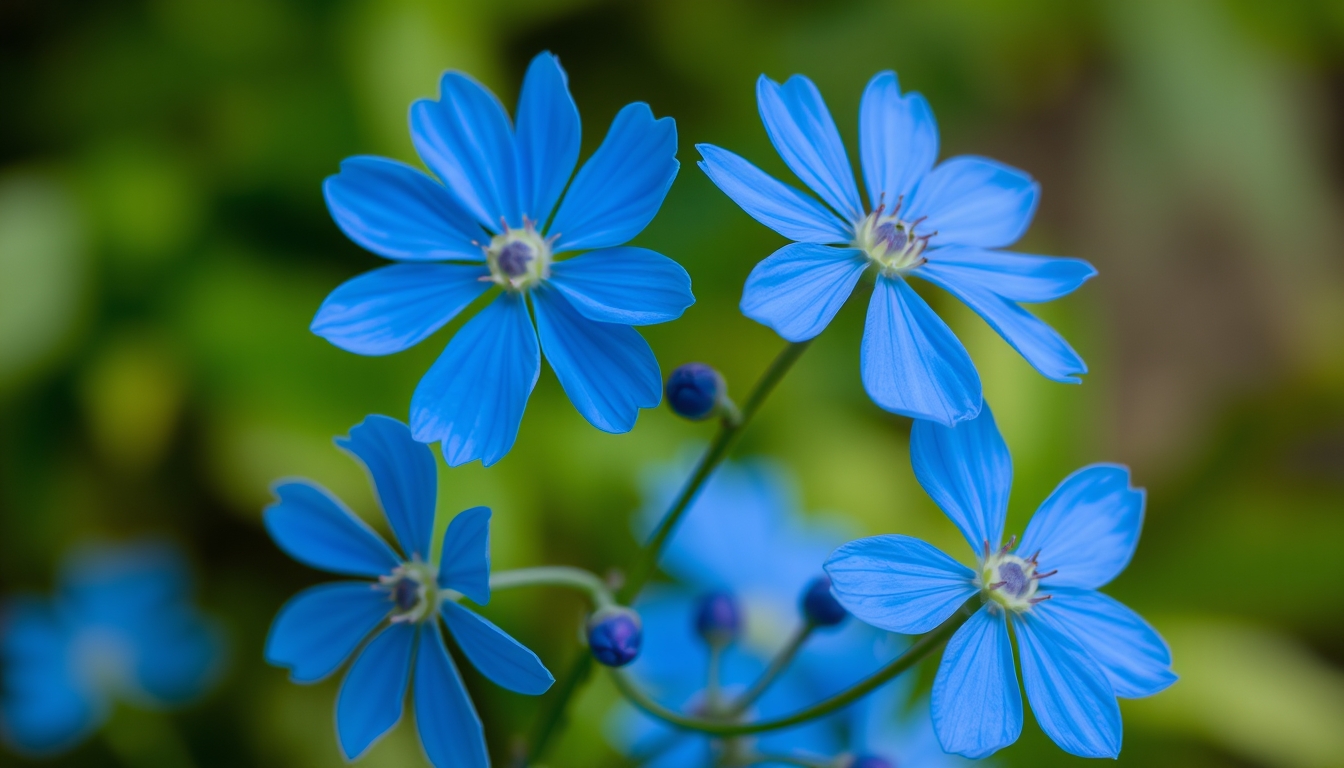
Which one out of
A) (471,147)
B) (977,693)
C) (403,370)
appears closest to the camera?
(977,693)

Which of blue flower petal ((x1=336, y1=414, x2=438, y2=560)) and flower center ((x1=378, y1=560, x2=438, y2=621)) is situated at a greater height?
blue flower petal ((x1=336, y1=414, x2=438, y2=560))

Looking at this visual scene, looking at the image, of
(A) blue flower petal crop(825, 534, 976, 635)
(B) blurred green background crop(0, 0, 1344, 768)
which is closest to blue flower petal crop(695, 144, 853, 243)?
(A) blue flower petal crop(825, 534, 976, 635)

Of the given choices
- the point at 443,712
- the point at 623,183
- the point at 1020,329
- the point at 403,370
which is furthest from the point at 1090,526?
the point at 403,370

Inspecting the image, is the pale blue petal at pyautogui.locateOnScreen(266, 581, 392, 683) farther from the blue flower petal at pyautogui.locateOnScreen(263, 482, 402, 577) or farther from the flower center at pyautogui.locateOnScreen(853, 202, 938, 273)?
the flower center at pyautogui.locateOnScreen(853, 202, 938, 273)

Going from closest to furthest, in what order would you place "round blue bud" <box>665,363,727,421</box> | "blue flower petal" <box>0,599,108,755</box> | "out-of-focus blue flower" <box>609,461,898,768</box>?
"round blue bud" <box>665,363,727,421</box>, "out-of-focus blue flower" <box>609,461,898,768</box>, "blue flower petal" <box>0,599,108,755</box>

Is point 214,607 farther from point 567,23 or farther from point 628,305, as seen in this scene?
point 628,305

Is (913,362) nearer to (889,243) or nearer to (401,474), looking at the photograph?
(889,243)

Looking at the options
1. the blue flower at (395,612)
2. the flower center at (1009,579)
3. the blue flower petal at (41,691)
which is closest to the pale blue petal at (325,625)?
the blue flower at (395,612)

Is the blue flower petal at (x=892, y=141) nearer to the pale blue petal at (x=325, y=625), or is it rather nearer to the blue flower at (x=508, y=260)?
the blue flower at (x=508, y=260)
